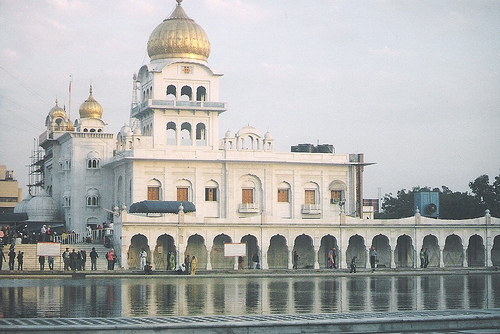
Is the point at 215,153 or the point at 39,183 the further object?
the point at 39,183

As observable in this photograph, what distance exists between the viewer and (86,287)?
116ft

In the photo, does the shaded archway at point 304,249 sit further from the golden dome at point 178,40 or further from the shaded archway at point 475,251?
the golden dome at point 178,40

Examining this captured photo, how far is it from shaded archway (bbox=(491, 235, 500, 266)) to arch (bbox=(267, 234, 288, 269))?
1406 centimetres

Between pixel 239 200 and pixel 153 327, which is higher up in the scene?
pixel 239 200

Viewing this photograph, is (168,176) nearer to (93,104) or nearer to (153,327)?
(93,104)

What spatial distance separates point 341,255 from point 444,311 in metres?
33.7

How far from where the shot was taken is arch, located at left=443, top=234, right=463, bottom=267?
6156cm

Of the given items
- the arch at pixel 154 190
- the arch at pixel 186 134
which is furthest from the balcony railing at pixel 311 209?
the arch at pixel 154 190

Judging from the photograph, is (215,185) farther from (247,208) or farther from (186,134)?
(186,134)

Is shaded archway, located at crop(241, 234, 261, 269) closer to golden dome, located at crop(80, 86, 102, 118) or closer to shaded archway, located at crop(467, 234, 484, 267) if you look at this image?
shaded archway, located at crop(467, 234, 484, 267)

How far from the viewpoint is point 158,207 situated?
5619 centimetres

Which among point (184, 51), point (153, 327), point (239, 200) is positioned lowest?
point (153, 327)

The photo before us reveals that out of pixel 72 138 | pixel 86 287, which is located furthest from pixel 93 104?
pixel 86 287

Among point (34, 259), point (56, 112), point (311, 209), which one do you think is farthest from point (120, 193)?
point (56, 112)
